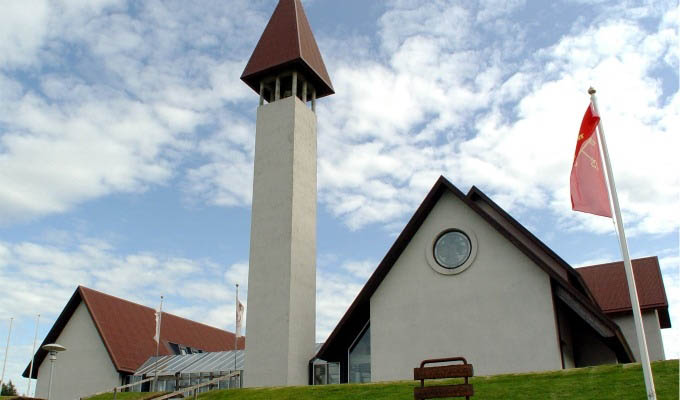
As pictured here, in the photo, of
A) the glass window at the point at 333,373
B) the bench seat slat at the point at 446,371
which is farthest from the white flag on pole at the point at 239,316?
the bench seat slat at the point at 446,371

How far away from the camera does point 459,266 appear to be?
25375 millimetres

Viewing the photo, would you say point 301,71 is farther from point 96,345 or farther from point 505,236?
point 96,345

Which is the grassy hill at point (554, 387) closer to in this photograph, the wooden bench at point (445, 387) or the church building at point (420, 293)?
the wooden bench at point (445, 387)

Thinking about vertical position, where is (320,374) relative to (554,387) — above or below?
above

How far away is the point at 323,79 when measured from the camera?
35.8m

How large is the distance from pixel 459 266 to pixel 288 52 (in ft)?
51.4

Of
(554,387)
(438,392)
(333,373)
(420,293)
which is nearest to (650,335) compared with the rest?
(420,293)

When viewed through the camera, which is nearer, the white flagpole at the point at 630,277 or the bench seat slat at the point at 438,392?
the white flagpole at the point at 630,277

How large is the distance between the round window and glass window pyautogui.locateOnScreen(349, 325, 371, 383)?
476 cm

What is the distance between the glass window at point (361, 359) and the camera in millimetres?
27594

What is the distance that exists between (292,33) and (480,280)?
17953mm

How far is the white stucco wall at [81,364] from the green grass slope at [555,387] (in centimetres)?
2129

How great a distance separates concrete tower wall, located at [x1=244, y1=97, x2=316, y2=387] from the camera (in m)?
29.0

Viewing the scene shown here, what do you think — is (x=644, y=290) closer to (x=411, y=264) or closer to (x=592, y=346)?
(x=592, y=346)
